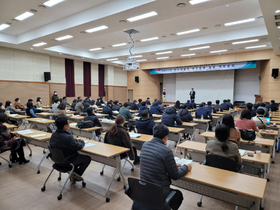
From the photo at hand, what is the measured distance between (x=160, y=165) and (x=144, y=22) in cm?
630

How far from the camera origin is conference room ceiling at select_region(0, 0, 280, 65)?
19.1 feet

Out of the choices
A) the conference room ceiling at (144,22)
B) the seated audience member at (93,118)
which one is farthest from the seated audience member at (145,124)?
the conference room ceiling at (144,22)

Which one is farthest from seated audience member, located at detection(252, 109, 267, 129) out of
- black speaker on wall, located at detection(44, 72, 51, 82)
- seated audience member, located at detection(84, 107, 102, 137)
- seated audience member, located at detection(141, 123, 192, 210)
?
black speaker on wall, located at detection(44, 72, 51, 82)

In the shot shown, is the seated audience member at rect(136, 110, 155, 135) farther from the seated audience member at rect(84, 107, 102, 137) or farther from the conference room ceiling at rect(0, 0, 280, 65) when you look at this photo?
the conference room ceiling at rect(0, 0, 280, 65)

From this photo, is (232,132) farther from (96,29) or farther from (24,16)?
(24,16)

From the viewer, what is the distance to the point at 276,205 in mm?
2791

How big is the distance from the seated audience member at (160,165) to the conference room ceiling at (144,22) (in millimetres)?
4637

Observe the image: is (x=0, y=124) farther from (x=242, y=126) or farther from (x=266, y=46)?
(x=266, y=46)

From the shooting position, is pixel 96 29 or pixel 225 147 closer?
pixel 225 147

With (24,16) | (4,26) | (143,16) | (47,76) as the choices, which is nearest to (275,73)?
(143,16)

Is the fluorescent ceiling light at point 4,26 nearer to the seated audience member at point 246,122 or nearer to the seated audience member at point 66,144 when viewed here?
the seated audience member at point 66,144

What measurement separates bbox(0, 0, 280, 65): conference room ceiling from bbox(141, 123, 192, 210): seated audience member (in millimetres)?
4637

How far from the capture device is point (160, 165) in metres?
1.90

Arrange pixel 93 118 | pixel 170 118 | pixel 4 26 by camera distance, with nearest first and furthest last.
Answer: pixel 93 118, pixel 170 118, pixel 4 26
